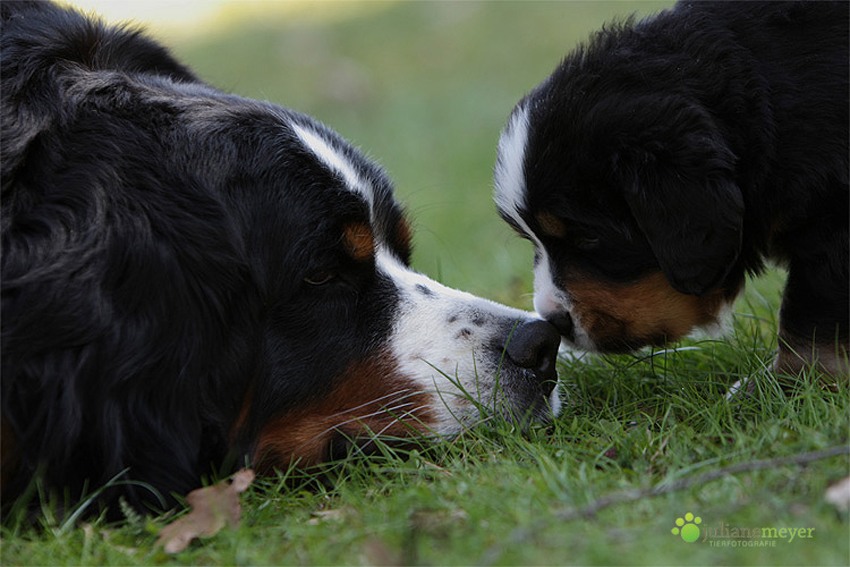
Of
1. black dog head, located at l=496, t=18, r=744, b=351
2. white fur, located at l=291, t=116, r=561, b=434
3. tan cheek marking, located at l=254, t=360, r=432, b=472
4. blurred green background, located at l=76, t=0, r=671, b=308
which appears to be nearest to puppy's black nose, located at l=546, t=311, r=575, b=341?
black dog head, located at l=496, t=18, r=744, b=351

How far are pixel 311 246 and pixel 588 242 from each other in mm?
901

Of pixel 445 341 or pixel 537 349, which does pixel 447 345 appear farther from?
pixel 537 349

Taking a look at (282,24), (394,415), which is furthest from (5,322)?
(282,24)

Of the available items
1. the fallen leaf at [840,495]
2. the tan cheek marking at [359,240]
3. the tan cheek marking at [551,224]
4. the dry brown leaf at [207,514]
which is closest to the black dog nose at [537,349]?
the tan cheek marking at [551,224]

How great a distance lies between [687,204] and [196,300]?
143 cm

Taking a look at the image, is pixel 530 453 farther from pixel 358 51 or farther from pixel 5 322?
pixel 358 51

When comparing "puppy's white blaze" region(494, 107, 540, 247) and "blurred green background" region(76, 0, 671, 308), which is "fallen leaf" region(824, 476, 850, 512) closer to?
"puppy's white blaze" region(494, 107, 540, 247)

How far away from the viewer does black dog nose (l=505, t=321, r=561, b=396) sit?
314 cm

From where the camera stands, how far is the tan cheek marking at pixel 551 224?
3.33 m

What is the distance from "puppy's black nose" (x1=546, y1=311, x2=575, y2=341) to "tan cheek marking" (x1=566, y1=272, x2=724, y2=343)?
43 mm

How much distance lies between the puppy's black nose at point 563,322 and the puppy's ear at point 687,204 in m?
0.41

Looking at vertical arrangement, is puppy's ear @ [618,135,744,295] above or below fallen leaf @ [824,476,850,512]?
above

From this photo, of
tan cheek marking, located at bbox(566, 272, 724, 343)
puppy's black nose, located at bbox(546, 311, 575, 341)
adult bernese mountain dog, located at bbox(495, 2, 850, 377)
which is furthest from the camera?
puppy's black nose, located at bbox(546, 311, 575, 341)

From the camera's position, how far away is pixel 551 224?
3.35 meters
